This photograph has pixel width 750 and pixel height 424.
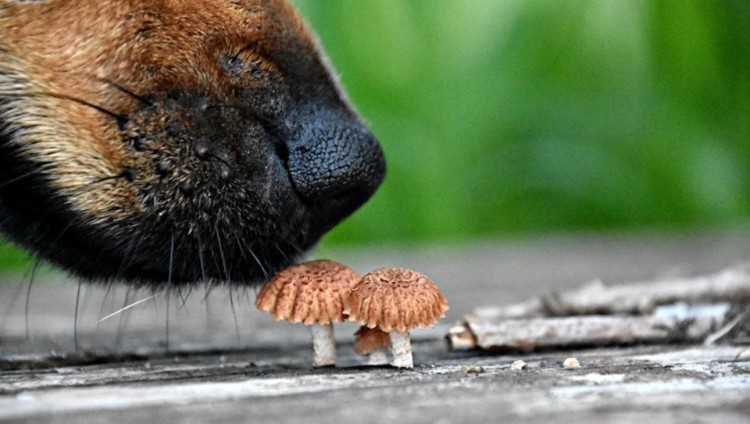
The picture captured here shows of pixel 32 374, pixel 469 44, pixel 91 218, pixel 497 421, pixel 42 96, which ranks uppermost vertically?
pixel 469 44

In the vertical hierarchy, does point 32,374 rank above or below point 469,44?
below

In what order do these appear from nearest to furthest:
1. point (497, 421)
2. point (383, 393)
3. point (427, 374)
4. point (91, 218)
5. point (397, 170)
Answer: point (497, 421) < point (383, 393) < point (427, 374) < point (91, 218) < point (397, 170)

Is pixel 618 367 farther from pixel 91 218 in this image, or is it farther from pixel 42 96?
pixel 42 96

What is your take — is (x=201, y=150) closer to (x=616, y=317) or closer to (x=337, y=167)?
(x=337, y=167)

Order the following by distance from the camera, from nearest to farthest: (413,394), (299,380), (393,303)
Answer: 1. (413,394)
2. (299,380)
3. (393,303)

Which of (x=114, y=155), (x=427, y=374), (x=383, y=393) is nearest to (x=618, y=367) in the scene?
(x=427, y=374)

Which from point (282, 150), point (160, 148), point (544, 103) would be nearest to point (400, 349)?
point (282, 150)
